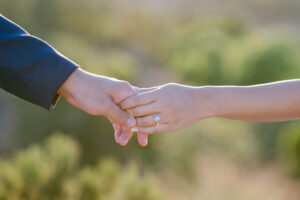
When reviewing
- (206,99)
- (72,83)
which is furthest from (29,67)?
(206,99)

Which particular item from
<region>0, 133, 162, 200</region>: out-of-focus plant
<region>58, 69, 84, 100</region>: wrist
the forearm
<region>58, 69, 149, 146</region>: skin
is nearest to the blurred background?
<region>0, 133, 162, 200</region>: out-of-focus plant

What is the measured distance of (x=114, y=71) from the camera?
604 cm

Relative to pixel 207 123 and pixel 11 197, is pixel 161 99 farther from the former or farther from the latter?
pixel 207 123

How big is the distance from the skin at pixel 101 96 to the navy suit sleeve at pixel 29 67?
9 centimetres

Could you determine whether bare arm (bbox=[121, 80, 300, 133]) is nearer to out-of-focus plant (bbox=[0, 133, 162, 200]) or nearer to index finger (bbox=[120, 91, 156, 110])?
index finger (bbox=[120, 91, 156, 110])

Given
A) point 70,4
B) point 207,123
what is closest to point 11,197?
point 207,123

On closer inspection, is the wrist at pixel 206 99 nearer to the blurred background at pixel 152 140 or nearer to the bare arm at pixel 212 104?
the bare arm at pixel 212 104

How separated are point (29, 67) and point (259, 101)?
3.54 feet

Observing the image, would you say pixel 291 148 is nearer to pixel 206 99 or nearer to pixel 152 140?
pixel 152 140

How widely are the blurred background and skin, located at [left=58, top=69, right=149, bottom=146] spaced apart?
2.43 feet

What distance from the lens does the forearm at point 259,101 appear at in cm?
241

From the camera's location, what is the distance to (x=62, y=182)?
3324mm

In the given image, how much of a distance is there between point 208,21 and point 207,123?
22.7 ft

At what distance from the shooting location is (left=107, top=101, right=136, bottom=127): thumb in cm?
256
